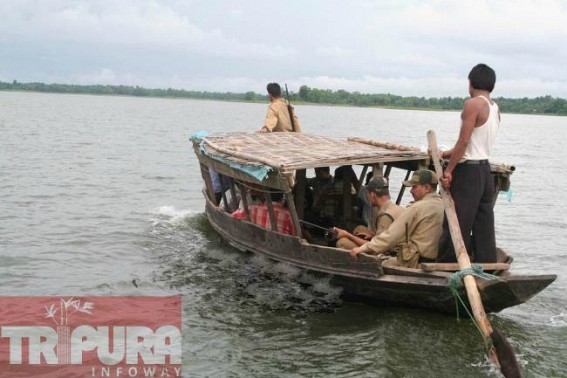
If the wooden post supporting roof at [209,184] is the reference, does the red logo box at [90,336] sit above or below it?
below

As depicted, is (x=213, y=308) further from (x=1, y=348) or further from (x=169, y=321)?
(x=1, y=348)

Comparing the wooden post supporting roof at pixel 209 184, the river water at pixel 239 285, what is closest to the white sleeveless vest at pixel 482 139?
the river water at pixel 239 285

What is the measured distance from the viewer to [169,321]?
316 inches

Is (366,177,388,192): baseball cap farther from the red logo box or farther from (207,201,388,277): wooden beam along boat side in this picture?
the red logo box

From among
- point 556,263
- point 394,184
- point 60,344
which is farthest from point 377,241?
point 394,184

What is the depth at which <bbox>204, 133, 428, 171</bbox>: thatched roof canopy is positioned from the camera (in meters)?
8.08

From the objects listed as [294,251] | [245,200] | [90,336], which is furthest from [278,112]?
[90,336]

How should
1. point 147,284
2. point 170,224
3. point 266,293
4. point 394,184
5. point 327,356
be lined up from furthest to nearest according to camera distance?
1. point 394,184
2. point 170,224
3. point 147,284
4. point 266,293
5. point 327,356

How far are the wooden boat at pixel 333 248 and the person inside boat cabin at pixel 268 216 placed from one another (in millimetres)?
115

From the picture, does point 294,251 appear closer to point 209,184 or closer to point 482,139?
point 482,139

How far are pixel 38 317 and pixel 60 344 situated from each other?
0.87 metres

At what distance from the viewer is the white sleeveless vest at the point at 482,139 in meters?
6.94

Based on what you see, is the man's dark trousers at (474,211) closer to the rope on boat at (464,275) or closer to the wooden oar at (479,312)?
the wooden oar at (479,312)

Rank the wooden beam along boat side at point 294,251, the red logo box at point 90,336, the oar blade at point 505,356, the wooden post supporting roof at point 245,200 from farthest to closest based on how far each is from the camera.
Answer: the wooden post supporting roof at point 245,200
the wooden beam along boat side at point 294,251
the red logo box at point 90,336
the oar blade at point 505,356
